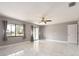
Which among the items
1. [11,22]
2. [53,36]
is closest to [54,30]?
[53,36]

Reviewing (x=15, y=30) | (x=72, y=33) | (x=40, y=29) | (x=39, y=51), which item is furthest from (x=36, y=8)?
(x=40, y=29)

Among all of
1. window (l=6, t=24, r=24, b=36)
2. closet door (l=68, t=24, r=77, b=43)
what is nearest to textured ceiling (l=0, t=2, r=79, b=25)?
window (l=6, t=24, r=24, b=36)

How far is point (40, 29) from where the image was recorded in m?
14.6

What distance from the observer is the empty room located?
5773 millimetres

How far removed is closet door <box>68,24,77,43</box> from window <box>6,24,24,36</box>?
17.3ft

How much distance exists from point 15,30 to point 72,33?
20.1 feet

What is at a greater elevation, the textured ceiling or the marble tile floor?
the textured ceiling

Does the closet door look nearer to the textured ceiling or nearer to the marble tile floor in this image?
the marble tile floor

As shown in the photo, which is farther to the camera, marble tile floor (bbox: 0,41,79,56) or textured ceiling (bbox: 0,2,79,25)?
marble tile floor (bbox: 0,41,79,56)

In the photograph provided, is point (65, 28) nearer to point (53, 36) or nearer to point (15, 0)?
point (53, 36)

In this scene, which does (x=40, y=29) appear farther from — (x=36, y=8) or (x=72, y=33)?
(x=36, y=8)

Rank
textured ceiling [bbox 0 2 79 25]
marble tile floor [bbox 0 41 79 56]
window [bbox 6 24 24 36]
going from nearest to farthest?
textured ceiling [bbox 0 2 79 25], marble tile floor [bbox 0 41 79 56], window [bbox 6 24 24 36]

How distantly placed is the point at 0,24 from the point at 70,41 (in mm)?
7509

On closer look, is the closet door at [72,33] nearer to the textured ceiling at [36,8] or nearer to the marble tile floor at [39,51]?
the marble tile floor at [39,51]
